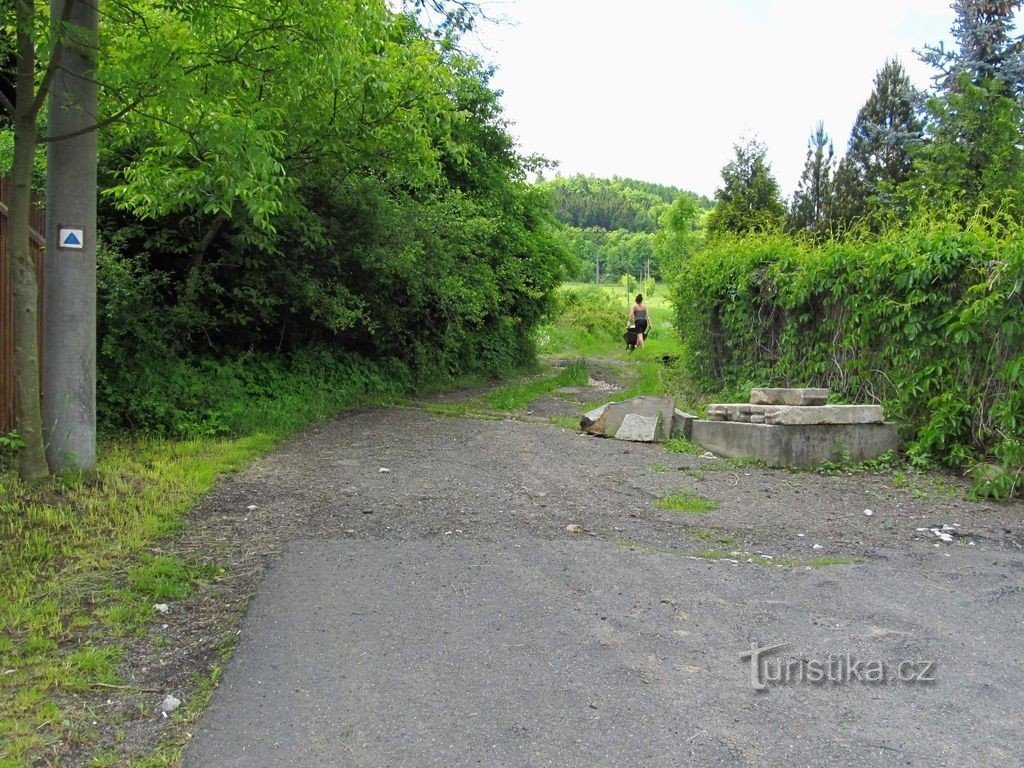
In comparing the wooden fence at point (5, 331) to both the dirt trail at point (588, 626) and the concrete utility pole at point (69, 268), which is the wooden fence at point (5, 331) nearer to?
the concrete utility pole at point (69, 268)

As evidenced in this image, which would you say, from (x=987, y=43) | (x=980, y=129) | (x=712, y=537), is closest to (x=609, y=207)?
(x=987, y=43)

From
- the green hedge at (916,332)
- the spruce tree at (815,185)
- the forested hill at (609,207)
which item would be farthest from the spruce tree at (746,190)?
the forested hill at (609,207)

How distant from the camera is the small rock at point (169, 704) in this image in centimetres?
322

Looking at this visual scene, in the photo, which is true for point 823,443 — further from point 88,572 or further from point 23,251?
point 23,251

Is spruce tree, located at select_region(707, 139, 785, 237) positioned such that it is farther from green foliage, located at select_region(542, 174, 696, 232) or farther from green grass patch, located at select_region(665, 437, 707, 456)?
green foliage, located at select_region(542, 174, 696, 232)

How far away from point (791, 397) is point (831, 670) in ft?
18.0

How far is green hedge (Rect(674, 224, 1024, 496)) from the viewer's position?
7.00m

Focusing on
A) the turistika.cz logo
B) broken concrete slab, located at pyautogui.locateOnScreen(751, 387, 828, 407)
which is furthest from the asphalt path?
broken concrete slab, located at pyautogui.locateOnScreen(751, 387, 828, 407)

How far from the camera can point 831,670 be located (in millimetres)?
3562

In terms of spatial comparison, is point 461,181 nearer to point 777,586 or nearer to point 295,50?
point 295,50

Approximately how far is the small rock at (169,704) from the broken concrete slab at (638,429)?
6894mm

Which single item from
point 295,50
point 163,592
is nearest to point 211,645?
point 163,592

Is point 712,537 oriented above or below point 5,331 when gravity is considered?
below

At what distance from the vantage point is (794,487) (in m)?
7.31
